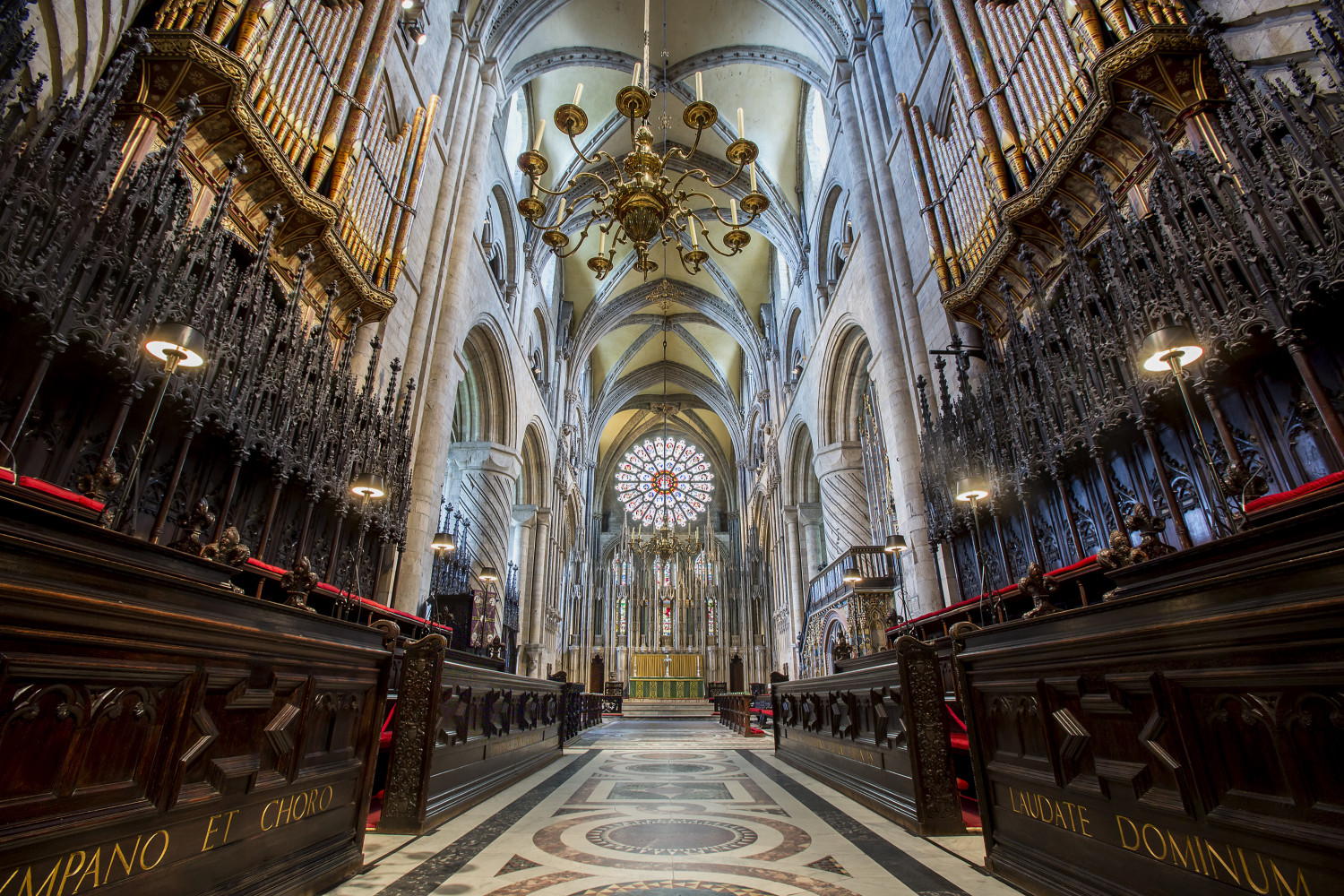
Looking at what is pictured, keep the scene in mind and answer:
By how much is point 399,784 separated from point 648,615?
2173cm

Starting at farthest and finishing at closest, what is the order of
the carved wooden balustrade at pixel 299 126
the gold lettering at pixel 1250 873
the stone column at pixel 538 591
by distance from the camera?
the stone column at pixel 538 591, the carved wooden balustrade at pixel 299 126, the gold lettering at pixel 1250 873

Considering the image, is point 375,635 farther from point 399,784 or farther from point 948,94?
point 948,94

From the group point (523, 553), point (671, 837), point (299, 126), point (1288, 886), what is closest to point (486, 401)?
point (523, 553)

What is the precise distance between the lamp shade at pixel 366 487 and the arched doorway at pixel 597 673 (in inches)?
759

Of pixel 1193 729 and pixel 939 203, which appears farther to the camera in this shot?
pixel 939 203

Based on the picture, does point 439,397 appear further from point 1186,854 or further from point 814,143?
point 814,143

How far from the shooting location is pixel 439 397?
7949 millimetres

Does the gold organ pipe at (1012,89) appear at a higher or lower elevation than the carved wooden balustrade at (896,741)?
higher

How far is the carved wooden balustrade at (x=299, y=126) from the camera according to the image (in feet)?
12.6

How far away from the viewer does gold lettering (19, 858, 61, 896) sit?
1.09m

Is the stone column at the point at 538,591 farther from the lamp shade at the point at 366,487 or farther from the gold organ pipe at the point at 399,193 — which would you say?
the gold organ pipe at the point at 399,193

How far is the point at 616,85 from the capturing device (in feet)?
44.1

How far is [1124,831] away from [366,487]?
18.0 ft

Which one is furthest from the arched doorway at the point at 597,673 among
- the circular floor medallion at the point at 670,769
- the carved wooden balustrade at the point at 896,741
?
the carved wooden balustrade at the point at 896,741
